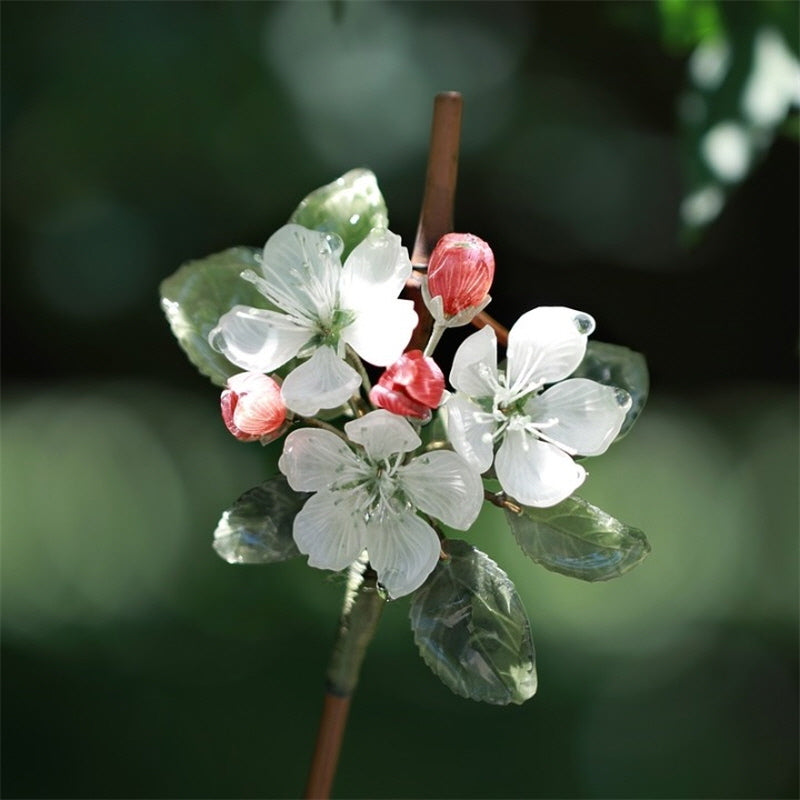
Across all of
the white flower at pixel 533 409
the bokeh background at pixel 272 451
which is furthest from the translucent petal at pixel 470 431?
the bokeh background at pixel 272 451

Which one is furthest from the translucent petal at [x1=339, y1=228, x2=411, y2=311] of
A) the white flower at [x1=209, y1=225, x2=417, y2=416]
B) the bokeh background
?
the bokeh background

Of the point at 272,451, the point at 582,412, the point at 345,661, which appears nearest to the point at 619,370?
the point at 582,412

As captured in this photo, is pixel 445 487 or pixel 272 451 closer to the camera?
pixel 445 487

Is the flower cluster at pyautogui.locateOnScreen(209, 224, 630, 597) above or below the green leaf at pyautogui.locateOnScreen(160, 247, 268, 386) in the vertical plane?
below

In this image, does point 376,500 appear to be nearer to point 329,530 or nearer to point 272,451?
point 329,530

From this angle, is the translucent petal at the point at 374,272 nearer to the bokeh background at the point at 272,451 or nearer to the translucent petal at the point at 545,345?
the translucent petal at the point at 545,345

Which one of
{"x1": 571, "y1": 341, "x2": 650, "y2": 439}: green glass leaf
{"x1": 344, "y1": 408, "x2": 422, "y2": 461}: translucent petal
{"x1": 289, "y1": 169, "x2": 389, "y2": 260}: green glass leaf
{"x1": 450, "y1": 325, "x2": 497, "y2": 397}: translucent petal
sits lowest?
{"x1": 344, "y1": 408, "x2": 422, "y2": 461}: translucent petal

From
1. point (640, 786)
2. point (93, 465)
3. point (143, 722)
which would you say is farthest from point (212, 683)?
point (640, 786)

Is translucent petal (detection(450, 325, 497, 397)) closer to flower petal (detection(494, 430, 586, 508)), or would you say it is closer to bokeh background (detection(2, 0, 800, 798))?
flower petal (detection(494, 430, 586, 508))
